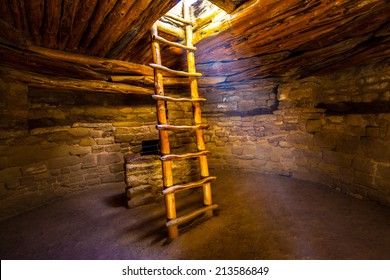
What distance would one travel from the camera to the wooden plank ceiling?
185 cm

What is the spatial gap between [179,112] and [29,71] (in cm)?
275

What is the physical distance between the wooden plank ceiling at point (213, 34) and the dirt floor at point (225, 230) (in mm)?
2136

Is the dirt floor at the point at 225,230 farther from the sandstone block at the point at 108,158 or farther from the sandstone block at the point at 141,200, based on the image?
the sandstone block at the point at 108,158

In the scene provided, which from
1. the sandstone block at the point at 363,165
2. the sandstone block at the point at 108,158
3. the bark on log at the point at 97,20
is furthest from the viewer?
the sandstone block at the point at 108,158

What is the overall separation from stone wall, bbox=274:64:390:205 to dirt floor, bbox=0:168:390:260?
1.05 ft

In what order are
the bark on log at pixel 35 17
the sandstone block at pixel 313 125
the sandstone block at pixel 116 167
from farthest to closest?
the sandstone block at pixel 116 167, the sandstone block at pixel 313 125, the bark on log at pixel 35 17

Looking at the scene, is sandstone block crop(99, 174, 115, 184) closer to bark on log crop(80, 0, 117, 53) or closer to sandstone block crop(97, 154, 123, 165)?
sandstone block crop(97, 154, 123, 165)

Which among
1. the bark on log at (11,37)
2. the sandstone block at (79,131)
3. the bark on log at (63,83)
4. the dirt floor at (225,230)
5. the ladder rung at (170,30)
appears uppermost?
the ladder rung at (170,30)

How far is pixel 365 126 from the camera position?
8.73 ft

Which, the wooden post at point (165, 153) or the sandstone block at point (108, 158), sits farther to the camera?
the sandstone block at point (108, 158)

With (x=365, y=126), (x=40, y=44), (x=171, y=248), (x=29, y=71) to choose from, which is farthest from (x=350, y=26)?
(x=29, y=71)

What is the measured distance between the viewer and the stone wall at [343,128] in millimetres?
2500

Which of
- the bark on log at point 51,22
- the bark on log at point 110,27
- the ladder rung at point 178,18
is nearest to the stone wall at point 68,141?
the bark on log at point 51,22
